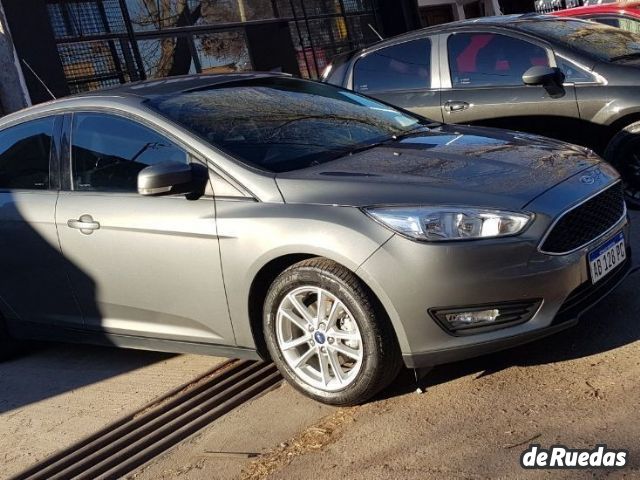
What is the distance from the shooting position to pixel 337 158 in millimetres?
4406

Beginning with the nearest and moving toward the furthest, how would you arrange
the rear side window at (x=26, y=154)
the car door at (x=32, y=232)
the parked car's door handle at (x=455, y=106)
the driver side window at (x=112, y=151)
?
the driver side window at (x=112, y=151), the car door at (x=32, y=232), the rear side window at (x=26, y=154), the parked car's door handle at (x=455, y=106)

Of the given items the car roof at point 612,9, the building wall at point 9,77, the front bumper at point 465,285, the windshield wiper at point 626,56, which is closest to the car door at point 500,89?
the windshield wiper at point 626,56

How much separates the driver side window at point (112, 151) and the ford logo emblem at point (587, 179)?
1.91 metres

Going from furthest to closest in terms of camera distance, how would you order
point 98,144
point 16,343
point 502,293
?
point 16,343, point 98,144, point 502,293

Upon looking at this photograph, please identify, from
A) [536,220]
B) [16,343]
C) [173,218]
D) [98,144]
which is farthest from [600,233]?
[16,343]

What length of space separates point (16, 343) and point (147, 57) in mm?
7809

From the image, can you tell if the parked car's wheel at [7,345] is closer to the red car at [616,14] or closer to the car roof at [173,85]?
the car roof at [173,85]

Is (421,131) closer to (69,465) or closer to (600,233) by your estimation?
(600,233)

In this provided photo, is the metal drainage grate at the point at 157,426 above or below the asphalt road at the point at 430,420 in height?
below

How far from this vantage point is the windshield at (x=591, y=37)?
6.71 metres

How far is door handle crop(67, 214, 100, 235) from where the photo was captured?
4695 mm

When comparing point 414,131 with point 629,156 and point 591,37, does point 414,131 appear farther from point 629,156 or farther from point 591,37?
point 591,37
